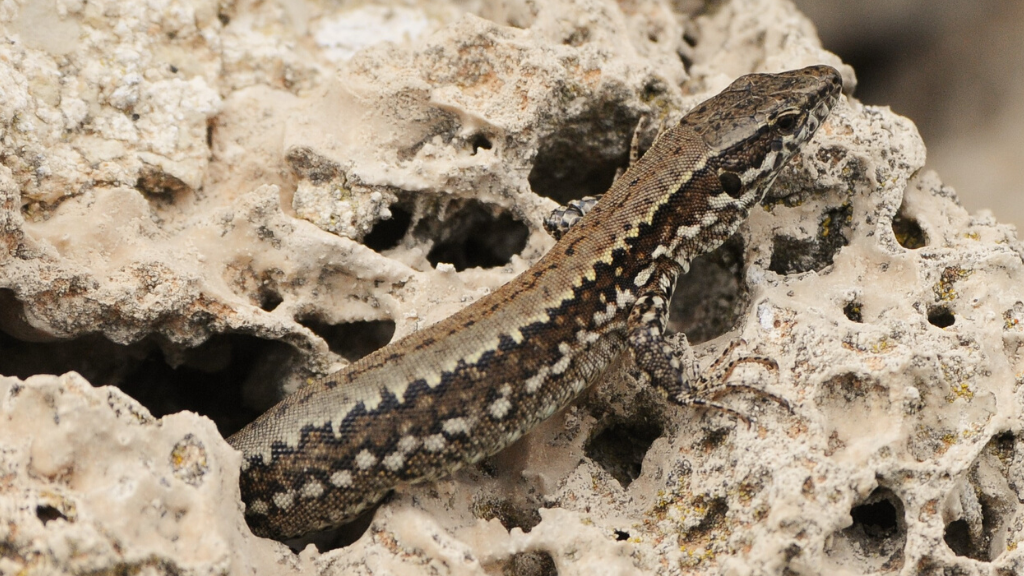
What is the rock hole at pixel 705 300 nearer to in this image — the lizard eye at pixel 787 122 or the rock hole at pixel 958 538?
the lizard eye at pixel 787 122

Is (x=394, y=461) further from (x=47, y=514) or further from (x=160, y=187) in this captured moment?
(x=160, y=187)

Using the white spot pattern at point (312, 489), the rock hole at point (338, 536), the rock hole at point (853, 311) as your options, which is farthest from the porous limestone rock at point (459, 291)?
the rock hole at point (338, 536)

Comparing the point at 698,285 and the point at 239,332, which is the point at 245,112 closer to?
the point at 239,332

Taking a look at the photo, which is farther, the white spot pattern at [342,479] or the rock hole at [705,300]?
the rock hole at [705,300]

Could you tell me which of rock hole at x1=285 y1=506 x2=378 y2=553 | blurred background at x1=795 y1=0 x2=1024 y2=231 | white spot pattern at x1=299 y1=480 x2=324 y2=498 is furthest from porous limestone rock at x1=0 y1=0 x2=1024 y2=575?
blurred background at x1=795 y1=0 x2=1024 y2=231

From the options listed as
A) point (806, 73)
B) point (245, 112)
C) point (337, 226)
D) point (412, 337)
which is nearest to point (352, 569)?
point (412, 337)

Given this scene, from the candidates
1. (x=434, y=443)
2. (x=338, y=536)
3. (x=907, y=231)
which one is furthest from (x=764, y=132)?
(x=338, y=536)

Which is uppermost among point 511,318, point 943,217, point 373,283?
point 943,217
